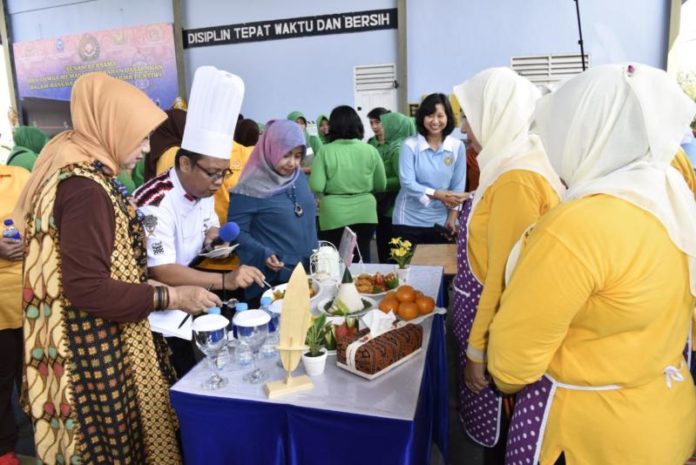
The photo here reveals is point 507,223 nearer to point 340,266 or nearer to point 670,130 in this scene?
point 670,130

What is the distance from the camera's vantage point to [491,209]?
1.38 metres

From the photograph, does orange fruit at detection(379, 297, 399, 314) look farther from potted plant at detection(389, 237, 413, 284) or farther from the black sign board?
the black sign board

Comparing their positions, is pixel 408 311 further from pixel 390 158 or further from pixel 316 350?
pixel 390 158

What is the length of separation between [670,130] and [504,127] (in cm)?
63

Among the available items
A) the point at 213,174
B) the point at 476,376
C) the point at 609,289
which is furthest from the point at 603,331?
the point at 213,174

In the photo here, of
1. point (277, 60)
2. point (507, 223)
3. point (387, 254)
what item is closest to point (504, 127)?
point (507, 223)

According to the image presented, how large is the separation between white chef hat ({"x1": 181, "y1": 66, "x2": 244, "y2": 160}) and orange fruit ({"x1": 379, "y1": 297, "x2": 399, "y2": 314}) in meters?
0.72

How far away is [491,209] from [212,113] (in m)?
0.97

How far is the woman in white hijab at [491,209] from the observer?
130 cm

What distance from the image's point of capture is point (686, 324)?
980 mm

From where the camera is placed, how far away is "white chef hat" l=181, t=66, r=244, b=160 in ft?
5.25

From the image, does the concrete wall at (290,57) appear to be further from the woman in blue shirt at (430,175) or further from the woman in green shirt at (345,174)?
the woman in blue shirt at (430,175)

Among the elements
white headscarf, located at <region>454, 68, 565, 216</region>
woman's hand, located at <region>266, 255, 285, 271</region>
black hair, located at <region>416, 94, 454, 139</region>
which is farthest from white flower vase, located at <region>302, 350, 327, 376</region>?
black hair, located at <region>416, 94, 454, 139</region>

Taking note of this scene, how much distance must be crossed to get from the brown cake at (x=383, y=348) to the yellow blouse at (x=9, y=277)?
1344 mm
